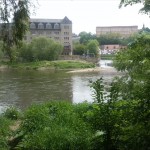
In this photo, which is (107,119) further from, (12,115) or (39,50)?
(39,50)

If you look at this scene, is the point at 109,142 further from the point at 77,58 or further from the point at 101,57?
the point at 101,57

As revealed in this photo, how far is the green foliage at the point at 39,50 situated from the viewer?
6606 cm

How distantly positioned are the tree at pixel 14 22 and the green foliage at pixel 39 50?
57.0 meters

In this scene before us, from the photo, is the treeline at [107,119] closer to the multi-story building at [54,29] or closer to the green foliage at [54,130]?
the green foliage at [54,130]

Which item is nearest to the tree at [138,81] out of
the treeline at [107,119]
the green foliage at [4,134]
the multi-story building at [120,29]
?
the treeline at [107,119]

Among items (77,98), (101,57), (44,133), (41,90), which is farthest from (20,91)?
(101,57)

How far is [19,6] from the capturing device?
820 cm

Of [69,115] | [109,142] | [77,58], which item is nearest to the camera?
[109,142]

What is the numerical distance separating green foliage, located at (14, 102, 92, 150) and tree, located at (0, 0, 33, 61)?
2.27m

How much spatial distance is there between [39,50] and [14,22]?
58760 millimetres

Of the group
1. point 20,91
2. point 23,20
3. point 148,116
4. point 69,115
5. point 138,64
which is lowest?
point 20,91

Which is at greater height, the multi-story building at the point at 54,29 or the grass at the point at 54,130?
the multi-story building at the point at 54,29

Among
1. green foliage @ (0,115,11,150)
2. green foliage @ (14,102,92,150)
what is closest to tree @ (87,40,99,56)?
green foliage @ (14,102,92,150)

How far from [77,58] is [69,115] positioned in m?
66.1
